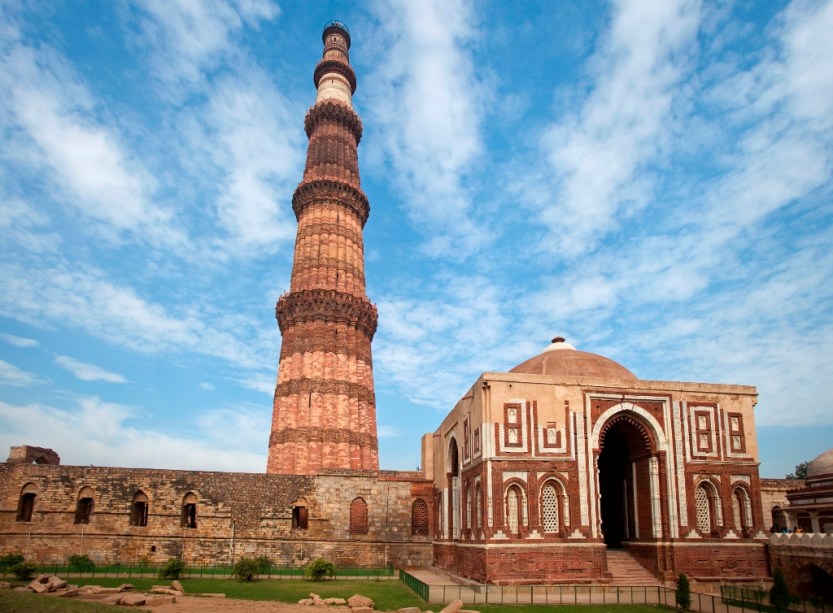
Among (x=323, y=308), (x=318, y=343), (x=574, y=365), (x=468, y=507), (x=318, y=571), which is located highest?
(x=323, y=308)

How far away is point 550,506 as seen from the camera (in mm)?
21828

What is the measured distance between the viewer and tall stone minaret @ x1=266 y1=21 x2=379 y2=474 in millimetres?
33500

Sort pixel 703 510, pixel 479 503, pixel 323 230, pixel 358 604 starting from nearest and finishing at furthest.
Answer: pixel 358 604, pixel 479 503, pixel 703 510, pixel 323 230

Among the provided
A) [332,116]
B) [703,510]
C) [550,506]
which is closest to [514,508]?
[550,506]

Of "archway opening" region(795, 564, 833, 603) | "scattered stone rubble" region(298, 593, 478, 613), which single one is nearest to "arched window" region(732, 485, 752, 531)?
"archway opening" region(795, 564, 833, 603)

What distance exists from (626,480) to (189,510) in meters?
18.5

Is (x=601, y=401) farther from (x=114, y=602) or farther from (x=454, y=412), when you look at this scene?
(x=114, y=602)

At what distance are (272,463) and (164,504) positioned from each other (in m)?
6.36

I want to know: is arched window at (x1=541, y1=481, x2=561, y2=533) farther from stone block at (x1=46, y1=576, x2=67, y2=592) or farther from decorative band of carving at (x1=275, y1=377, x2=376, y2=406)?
decorative band of carving at (x1=275, y1=377, x2=376, y2=406)

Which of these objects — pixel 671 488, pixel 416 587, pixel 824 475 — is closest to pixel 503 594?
pixel 416 587

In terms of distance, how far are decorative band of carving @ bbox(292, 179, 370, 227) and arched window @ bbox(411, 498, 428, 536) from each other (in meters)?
17.4

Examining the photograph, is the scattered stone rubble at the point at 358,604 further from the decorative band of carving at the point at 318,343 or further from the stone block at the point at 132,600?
the decorative band of carving at the point at 318,343

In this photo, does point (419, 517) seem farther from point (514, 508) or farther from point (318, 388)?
point (514, 508)

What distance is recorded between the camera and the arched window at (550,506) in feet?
70.7
